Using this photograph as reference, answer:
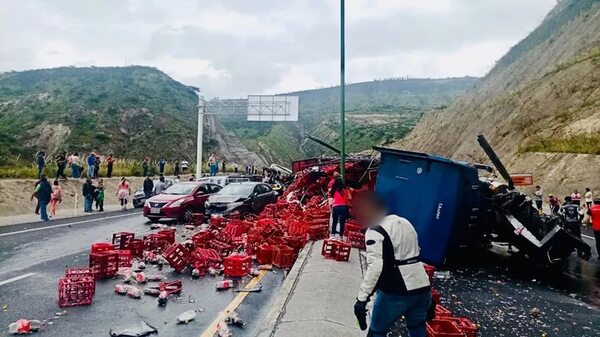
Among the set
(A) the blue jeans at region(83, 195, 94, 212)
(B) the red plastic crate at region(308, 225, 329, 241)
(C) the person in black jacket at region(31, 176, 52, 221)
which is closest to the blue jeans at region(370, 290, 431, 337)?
(B) the red plastic crate at region(308, 225, 329, 241)

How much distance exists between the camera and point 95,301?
23.0ft

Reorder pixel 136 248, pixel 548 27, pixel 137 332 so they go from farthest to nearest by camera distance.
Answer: pixel 548 27 → pixel 136 248 → pixel 137 332

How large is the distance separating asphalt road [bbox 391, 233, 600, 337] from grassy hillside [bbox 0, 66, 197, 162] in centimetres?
4004

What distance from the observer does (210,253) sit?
9.66 metres

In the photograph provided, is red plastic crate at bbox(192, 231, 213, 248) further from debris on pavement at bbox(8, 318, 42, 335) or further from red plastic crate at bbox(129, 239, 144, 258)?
debris on pavement at bbox(8, 318, 42, 335)

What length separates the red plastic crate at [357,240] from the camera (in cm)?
1078

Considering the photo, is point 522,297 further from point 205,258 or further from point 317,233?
point 205,258

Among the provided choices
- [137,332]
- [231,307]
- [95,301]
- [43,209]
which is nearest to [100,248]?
[95,301]

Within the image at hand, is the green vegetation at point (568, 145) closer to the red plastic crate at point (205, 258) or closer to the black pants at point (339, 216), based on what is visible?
the black pants at point (339, 216)

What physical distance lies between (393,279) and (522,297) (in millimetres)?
5557

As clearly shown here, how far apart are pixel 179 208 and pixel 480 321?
1289 centimetres

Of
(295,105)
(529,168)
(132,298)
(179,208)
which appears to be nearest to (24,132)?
(295,105)

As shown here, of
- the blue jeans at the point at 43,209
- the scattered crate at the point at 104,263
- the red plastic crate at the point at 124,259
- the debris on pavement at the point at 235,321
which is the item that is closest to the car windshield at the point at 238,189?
the blue jeans at the point at 43,209

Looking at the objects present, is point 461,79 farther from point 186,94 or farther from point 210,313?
point 210,313
